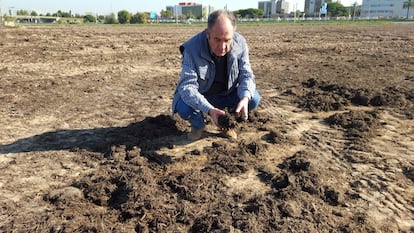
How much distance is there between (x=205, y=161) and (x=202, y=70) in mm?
884

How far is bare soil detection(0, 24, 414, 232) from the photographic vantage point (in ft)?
8.32

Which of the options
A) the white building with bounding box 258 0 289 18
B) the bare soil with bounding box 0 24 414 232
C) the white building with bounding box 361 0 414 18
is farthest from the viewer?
the white building with bounding box 258 0 289 18

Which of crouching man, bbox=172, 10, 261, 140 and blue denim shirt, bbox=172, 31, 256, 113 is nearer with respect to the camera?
crouching man, bbox=172, 10, 261, 140

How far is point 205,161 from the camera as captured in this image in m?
3.44

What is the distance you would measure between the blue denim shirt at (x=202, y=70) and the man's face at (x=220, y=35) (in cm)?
17

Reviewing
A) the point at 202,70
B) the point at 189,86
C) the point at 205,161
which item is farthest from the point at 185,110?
the point at 205,161

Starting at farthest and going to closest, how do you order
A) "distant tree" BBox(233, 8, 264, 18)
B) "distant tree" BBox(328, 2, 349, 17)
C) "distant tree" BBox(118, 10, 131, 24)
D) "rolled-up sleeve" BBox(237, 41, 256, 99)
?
1. "distant tree" BBox(233, 8, 264, 18)
2. "distant tree" BBox(328, 2, 349, 17)
3. "distant tree" BBox(118, 10, 131, 24)
4. "rolled-up sleeve" BBox(237, 41, 256, 99)

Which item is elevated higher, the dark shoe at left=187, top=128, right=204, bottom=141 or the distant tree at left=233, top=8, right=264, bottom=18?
the distant tree at left=233, top=8, right=264, bottom=18

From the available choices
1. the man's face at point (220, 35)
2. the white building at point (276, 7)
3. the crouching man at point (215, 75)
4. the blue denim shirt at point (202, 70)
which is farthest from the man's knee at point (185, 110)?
the white building at point (276, 7)

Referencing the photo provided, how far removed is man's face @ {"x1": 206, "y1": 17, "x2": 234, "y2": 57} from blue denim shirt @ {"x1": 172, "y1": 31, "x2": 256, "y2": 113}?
0.17 metres

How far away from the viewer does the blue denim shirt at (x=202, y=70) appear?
3.38 metres

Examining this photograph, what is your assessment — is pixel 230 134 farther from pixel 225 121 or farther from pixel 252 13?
pixel 252 13

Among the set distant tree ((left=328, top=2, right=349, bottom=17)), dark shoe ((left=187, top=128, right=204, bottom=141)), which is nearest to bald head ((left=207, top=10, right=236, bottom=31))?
dark shoe ((left=187, top=128, right=204, bottom=141))

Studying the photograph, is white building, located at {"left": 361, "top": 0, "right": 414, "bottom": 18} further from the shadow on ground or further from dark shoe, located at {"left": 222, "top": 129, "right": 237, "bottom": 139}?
the shadow on ground
